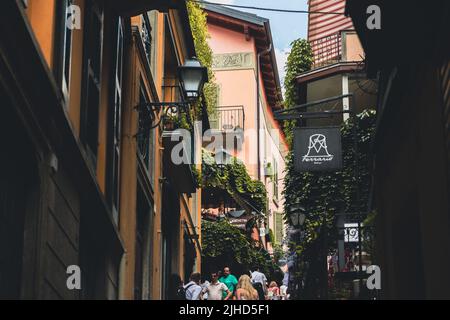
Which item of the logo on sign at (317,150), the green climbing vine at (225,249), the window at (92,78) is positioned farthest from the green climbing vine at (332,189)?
the window at (92,78)

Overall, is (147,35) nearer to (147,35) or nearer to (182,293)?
(147,35)

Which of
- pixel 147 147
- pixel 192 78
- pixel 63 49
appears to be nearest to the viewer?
pixel 63 49

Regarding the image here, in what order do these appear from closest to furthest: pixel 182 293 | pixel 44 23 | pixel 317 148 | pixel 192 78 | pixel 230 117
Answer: pixel 44 23
pixel 192 78
pixel 182 293
pixel 317 148
pixel 230 117

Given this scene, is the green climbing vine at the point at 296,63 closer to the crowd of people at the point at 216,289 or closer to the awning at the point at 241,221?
the awning at the point at 241,221

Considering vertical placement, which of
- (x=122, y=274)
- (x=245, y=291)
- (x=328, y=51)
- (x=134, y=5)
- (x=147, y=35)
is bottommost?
(x=245, y=291)

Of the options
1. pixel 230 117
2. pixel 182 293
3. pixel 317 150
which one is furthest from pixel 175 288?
pixel 230 117

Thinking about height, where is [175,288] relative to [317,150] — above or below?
below

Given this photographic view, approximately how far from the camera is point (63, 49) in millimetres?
10812

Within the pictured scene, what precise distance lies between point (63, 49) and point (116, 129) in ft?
14.3

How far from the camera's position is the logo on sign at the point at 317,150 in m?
20.4

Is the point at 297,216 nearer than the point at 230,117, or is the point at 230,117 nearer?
the point at 297,216

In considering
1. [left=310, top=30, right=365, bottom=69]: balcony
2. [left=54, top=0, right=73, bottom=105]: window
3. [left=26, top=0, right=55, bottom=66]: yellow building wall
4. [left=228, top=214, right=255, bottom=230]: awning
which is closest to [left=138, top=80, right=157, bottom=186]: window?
[left=54, top=0, right=73, bottom=105]: window

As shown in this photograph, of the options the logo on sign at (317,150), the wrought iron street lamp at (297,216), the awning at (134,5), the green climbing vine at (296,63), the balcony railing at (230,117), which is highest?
the balcony railing at (230,117)

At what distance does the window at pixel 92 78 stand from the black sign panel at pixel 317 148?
764 cm
